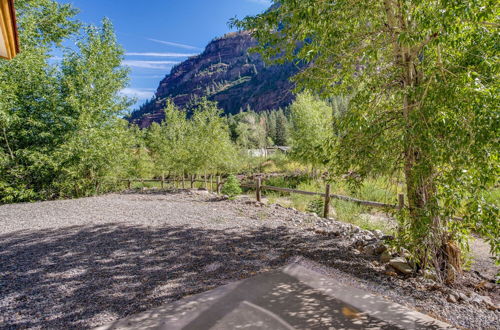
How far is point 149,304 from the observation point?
2963mm

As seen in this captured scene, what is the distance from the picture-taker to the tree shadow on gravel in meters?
2.93

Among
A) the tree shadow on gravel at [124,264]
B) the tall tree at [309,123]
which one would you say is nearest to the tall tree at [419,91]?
the tree shadow on gravel at [124,264]

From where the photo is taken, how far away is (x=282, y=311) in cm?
281

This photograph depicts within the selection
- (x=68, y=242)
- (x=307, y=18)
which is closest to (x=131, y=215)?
(x=68, y=242)

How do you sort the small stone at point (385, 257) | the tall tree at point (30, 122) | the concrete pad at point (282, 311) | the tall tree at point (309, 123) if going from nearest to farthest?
1. the concrete pad at point (282, 311)
2. the small stone at point (385, 257)
3. the tall tree at point (30, 122)
4. the tall tree at point (309, 123)

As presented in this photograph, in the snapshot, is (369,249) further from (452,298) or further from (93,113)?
(93,113)

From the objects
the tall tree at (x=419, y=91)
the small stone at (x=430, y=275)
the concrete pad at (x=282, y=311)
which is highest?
the tall tree at (x=419, y=91)

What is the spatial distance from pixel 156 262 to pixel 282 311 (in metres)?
2.29

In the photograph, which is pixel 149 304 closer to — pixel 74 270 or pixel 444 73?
pixel 74 270

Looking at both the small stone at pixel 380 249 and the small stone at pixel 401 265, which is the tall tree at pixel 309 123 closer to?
the small stone at pixel 380 249

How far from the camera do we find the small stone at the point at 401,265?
367 centimetres

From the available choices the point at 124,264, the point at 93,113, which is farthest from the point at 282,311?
the point at 93,113

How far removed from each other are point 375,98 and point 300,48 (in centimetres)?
126

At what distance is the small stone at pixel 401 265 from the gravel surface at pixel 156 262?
0.14m
